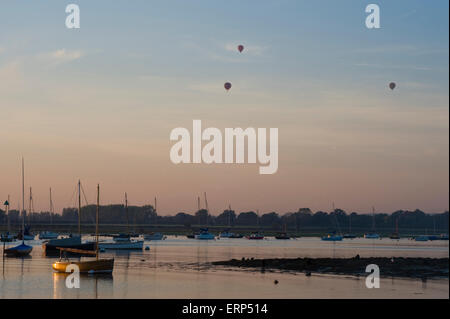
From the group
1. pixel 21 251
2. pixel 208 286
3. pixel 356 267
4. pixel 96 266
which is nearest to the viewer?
pixel 208 286

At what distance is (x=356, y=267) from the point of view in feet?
286

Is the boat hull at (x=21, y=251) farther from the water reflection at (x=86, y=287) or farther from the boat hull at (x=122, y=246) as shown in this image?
the water reflection at (x=86, y=287)

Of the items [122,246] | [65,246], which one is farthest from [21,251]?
[122,246]

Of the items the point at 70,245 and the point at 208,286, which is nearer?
the point at 208,286

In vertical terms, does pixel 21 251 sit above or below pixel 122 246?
above

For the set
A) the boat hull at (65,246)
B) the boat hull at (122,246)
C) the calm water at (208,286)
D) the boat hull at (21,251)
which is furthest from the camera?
the boat hull at (122,246)

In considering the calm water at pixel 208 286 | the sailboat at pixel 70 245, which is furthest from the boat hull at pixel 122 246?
the calm water at pixel 208 286

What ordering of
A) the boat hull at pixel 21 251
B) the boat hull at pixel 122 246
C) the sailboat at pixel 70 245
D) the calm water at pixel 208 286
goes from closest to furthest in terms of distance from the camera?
the calm water at pixel 208 286 → the sailboat at pixel 70 245 → the boat hull at pixel 21 251 → the boat hull at pixel 122 246

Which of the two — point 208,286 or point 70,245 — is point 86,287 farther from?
point 70,245

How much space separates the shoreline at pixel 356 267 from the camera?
7981 cm

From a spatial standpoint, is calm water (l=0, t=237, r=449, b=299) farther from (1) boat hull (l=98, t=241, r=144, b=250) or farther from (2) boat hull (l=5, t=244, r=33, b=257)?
(1) boat hull (l=98, t=241, r=144, b=250)
